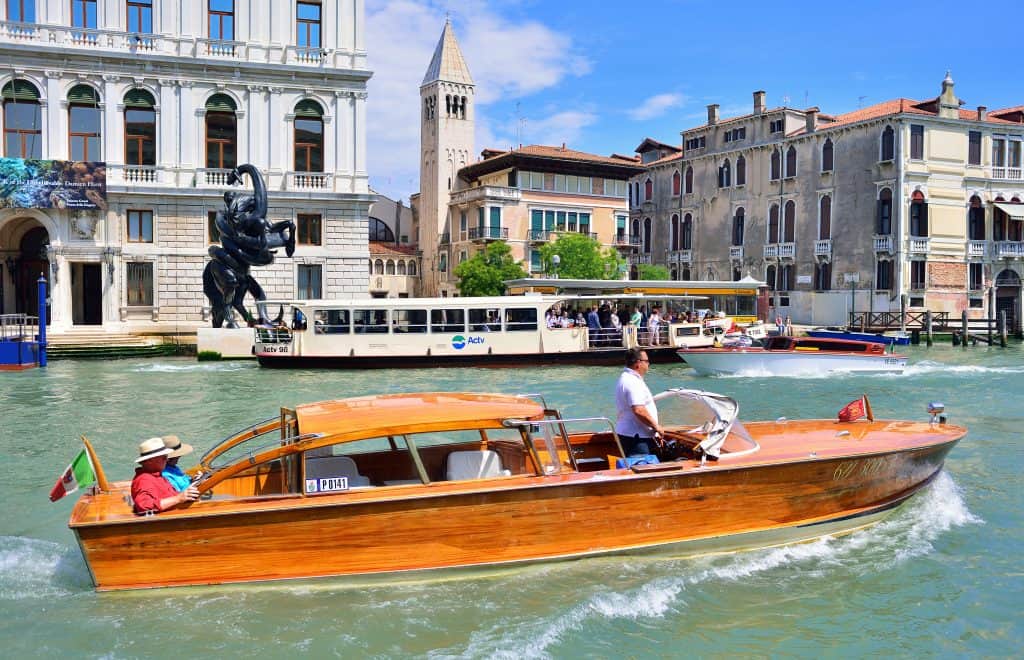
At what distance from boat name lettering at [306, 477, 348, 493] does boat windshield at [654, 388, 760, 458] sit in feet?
10.1

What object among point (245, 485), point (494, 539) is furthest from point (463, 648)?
point (245, 485)

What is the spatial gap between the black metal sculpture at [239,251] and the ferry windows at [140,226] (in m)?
5.35

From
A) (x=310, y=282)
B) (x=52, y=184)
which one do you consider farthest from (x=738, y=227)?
(x=52, y=184)

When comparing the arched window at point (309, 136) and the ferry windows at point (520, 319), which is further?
the arched window at point (309, 136)

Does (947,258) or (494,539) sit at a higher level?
(947,258)

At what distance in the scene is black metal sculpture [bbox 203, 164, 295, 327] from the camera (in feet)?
89.4

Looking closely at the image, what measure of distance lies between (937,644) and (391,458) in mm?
4619

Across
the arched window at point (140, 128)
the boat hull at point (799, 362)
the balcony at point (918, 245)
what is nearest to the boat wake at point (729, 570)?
the boat hull at point (799, 362)

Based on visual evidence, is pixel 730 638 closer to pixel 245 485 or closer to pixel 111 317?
pixel 245 485

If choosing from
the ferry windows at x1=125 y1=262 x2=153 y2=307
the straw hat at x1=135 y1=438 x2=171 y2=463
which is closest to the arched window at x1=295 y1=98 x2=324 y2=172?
the ferry windows at x1=125 y1=262 x2=153 y2=307

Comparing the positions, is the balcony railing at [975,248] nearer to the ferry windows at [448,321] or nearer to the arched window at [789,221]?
the arched window at [789,221]

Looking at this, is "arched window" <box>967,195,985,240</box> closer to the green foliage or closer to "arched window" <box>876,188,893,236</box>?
"arched window" <box>876,188,893,236</box>

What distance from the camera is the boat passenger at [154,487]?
21.3 ft

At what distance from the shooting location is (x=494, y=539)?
705 centimetres
